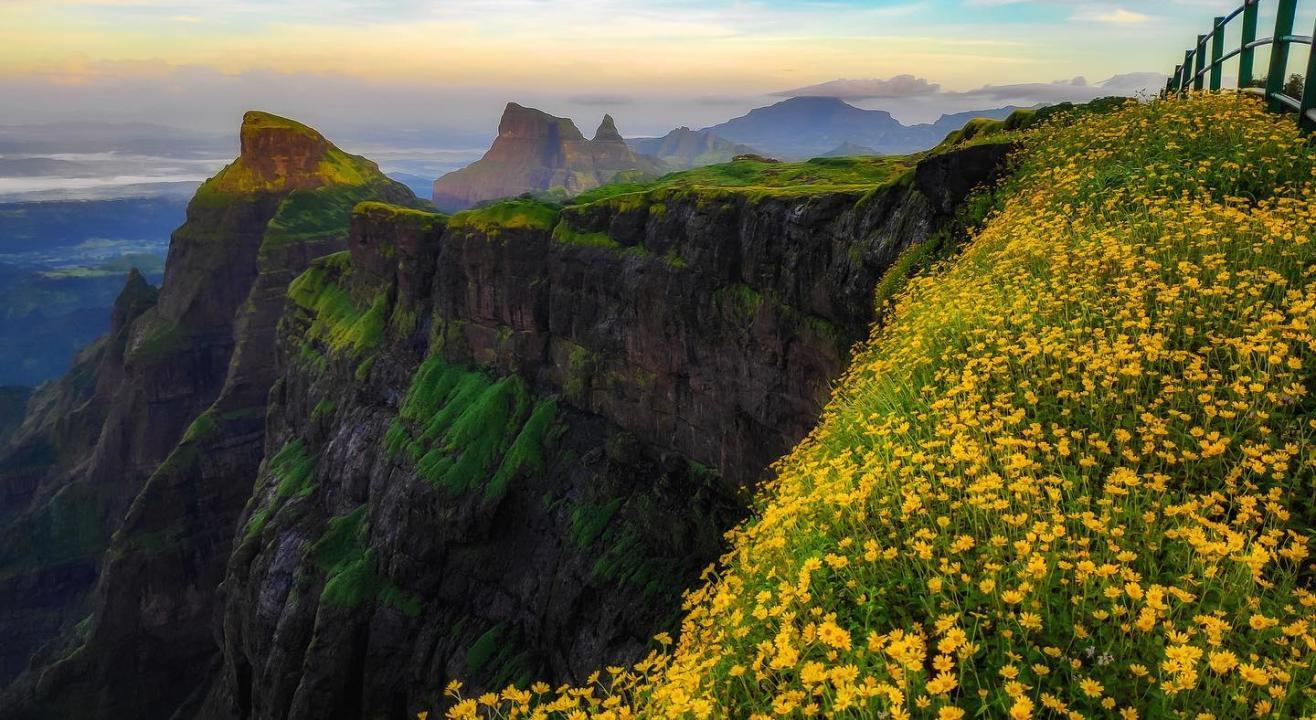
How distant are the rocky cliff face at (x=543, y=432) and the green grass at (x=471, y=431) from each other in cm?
18

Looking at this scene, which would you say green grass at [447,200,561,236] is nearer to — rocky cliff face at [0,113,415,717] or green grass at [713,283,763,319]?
green grass at [713,283,763,319]

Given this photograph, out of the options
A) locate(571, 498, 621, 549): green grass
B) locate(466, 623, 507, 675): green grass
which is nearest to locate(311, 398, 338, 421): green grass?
locate(466, 623, 507, 675): green grass

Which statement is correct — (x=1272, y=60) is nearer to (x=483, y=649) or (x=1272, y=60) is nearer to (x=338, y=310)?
(x=483, y=649)

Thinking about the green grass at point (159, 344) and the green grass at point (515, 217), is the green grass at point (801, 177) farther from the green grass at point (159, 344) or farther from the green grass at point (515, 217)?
the green grass at point (159, 344)

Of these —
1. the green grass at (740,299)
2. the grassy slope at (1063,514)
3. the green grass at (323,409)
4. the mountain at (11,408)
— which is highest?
the grassy slope at (1063,514)

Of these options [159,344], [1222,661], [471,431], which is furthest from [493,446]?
[159,344]

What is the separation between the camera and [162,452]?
112062 mm

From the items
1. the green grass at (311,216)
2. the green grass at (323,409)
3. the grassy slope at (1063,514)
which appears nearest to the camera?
the grassy slope at (1063,514)

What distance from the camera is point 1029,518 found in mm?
6355

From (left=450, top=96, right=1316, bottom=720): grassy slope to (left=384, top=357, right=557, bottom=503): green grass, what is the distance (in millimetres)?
36546

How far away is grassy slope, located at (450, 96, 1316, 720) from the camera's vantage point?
5004mm

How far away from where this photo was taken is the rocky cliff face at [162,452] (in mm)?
81312

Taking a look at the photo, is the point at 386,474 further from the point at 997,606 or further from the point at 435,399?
the point at 997,606

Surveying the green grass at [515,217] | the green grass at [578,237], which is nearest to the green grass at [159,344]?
the green grass at [515,217]
